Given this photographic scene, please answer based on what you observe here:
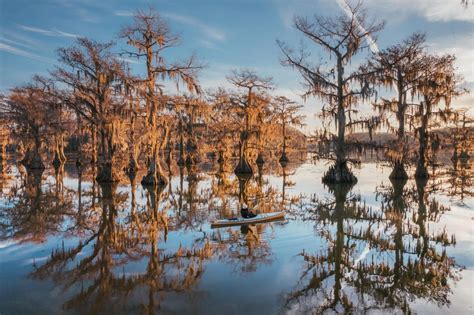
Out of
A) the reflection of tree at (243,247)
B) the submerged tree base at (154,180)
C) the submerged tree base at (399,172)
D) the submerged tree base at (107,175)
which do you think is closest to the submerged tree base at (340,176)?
the submerged tree base at (399,172)

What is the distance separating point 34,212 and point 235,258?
9.19 meters

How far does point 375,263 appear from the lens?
750cm

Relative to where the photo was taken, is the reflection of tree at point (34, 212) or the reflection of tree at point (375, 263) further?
the reflection of tree at point (34, 212)

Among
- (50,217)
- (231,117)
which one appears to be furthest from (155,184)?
(231,117)

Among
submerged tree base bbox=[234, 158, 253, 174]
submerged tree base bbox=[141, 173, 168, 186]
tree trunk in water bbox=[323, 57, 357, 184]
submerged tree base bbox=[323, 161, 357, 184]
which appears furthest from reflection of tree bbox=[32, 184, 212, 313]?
submerged tree base bbox=[234, 158, 253, 174]

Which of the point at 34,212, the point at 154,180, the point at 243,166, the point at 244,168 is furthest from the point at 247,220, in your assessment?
the point at 243,166

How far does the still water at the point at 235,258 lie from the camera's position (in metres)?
5.68

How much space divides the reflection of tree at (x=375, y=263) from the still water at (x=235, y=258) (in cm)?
3

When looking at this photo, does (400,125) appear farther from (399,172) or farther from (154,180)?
(154,180)

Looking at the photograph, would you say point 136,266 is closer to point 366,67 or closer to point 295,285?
point 295,285

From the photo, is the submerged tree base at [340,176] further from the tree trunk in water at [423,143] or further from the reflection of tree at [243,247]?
the reflection of tree at [243,247]

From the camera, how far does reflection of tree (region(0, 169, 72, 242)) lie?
10375 mm

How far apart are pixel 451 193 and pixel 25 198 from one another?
20.5m

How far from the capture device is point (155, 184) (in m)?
21.3
